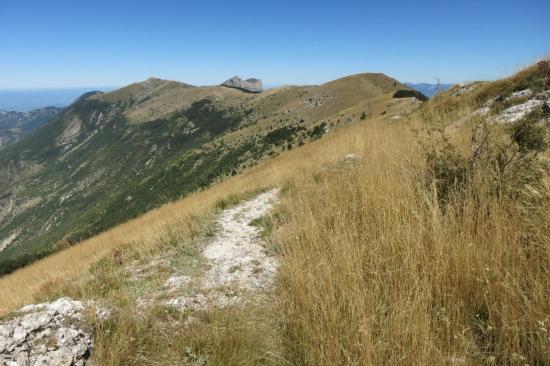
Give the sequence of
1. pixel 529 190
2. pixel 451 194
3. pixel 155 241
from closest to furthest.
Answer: pixel 529 190
pixel 451 194
pixel 155 241

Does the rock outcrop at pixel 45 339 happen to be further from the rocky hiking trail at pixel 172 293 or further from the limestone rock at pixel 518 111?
the limestone rock at pixel 518 111

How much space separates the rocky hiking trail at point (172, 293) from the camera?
8.71 ft

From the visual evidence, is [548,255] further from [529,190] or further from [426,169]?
[426,169]

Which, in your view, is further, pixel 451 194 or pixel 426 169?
pixel 426 169

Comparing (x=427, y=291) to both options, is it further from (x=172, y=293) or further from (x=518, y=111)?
(x=518, y=111)

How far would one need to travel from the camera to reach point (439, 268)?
2.77 m

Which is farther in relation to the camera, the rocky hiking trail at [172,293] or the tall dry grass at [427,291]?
the rocky hiking trail at [172,293]

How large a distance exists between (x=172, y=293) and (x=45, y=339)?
147cm

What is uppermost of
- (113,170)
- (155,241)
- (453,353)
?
(453,353)

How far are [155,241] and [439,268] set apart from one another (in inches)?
211

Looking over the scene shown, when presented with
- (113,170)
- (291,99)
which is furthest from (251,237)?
(113,170)

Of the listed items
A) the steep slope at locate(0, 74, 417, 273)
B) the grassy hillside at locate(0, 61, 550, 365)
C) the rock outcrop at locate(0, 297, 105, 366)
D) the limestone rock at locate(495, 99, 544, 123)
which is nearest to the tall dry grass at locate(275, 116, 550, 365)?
the grassy hillside at locate(0, 61, 550, 365)

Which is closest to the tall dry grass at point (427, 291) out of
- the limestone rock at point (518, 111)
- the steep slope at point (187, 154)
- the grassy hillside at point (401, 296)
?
the grassy hillside at point (401, 296)

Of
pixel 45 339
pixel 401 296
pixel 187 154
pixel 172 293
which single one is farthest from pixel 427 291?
pixel 187 154
